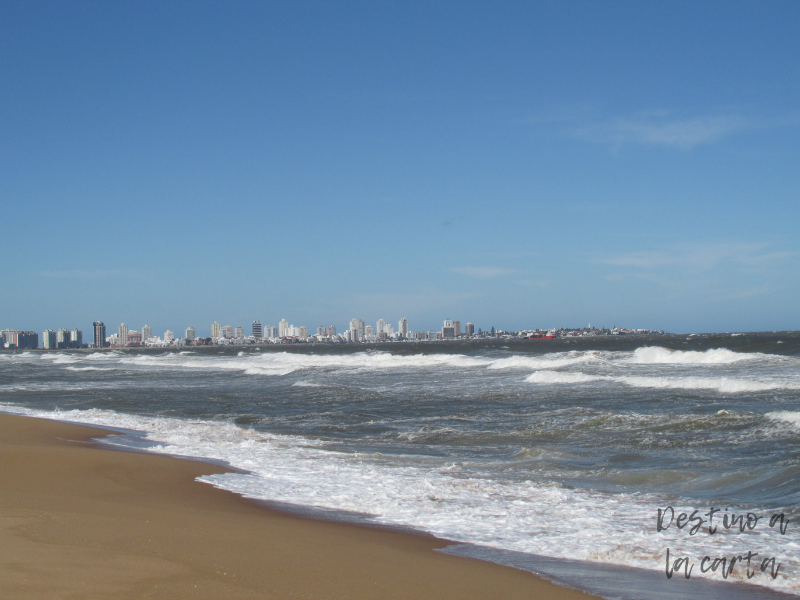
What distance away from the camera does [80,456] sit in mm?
8750

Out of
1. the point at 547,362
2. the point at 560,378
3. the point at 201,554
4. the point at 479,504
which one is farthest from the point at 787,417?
the point at 547,362

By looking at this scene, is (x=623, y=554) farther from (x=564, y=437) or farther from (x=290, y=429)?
(x=290, y=429)

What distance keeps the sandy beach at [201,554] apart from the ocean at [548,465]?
1.79 ft

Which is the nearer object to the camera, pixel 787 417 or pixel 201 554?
pixel 201 554

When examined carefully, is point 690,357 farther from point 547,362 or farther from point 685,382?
point 685,382

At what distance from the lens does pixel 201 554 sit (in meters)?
4.46

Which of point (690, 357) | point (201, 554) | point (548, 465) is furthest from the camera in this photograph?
point (690, 357)

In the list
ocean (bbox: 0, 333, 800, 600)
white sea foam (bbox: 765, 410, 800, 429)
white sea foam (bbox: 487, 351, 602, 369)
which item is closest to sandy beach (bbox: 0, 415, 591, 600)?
ocean (bbox: 0, 333, 800, 600)

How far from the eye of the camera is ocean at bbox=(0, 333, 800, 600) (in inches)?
199

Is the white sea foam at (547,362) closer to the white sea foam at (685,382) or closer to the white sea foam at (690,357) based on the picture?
the white sea foam at (690,357)

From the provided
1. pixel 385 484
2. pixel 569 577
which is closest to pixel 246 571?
pixel 569 577

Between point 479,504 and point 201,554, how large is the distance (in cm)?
315

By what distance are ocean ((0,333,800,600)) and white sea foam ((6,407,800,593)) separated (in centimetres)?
2

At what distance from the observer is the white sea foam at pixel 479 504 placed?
17.1 feet
